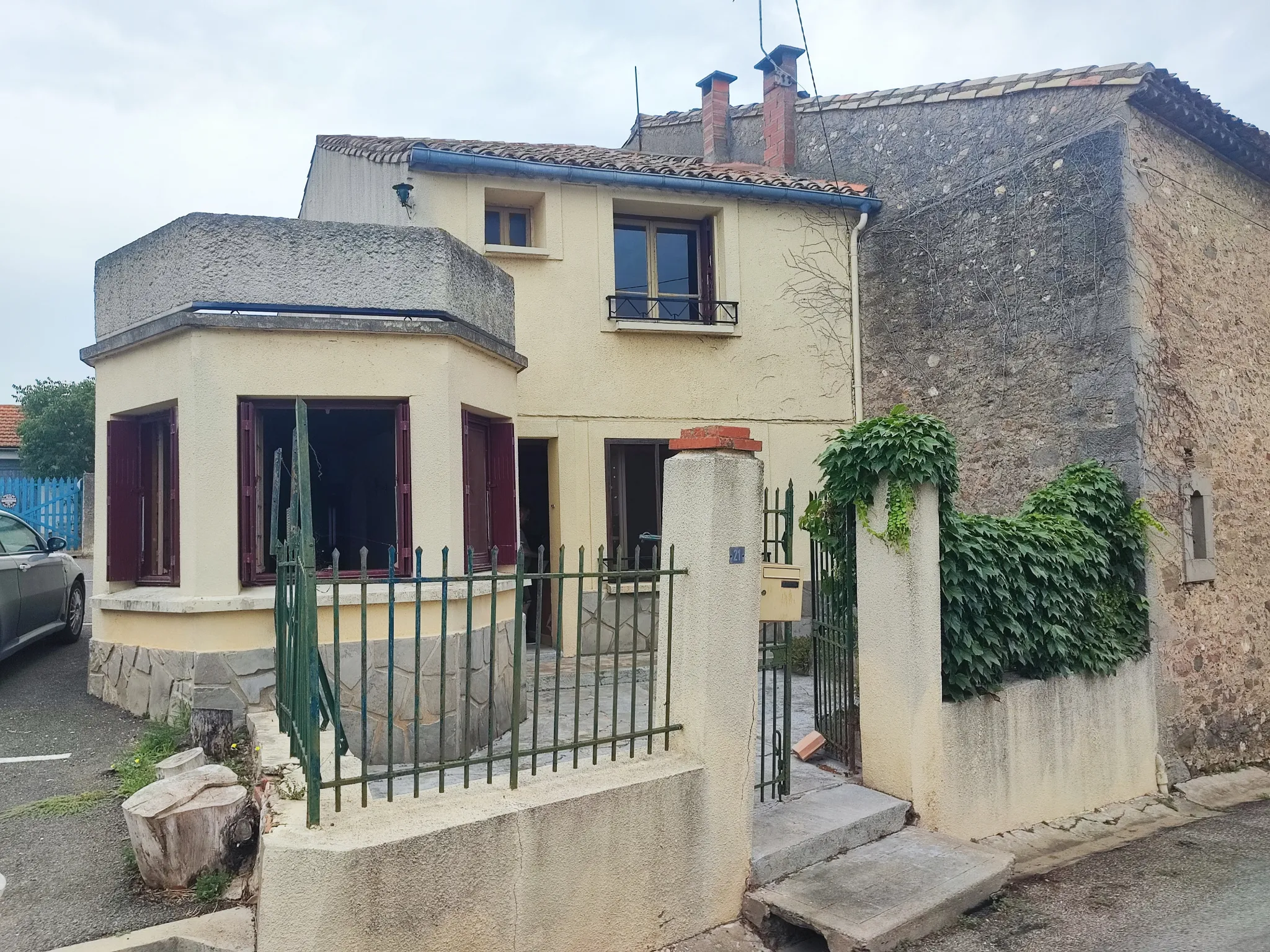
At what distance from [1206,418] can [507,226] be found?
7726mm

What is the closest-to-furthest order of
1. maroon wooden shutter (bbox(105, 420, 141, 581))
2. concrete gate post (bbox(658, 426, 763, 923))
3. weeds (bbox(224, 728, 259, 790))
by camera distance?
concrete gate post (bbox(658, 426, 763, 923)) → weeds (bbox(224, 728, 259, 790)) → maroon wooden shutter (bbox(105, 420, 141, 581))

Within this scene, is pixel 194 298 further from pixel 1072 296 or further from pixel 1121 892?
pixel 1072 296

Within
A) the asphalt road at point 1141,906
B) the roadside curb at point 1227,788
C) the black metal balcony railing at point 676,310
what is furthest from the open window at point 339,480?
the roadside curb at point 1227,788

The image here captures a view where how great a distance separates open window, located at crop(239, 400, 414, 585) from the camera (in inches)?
250

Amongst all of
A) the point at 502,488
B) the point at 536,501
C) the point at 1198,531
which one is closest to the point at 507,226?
the point at 536,501

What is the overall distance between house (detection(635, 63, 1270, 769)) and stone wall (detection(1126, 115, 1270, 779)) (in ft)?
0.09

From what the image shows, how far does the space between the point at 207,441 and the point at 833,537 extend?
441 centimetres

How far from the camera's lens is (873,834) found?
526 centimetres

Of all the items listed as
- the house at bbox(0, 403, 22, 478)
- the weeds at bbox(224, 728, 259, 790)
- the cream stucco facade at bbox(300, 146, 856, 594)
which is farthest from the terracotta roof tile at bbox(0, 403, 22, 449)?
the weeds at bbox(224, 728, 259, 790)

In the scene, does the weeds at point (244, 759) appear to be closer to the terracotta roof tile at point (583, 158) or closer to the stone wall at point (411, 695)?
the stone wall at point (411, 695)

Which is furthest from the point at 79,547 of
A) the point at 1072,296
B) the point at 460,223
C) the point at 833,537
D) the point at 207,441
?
the point at 1072,296

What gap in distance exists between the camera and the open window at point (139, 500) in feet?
22.8

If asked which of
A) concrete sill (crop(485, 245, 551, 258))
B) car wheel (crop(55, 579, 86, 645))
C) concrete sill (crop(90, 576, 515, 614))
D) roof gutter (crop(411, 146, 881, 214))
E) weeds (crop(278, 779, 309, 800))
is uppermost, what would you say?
roof gutter (crop(411, 146, 881, 214))

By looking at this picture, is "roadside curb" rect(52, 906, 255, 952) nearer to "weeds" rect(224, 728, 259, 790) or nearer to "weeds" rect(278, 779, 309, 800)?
"weeds" rect(278, 779, 309, 800)
